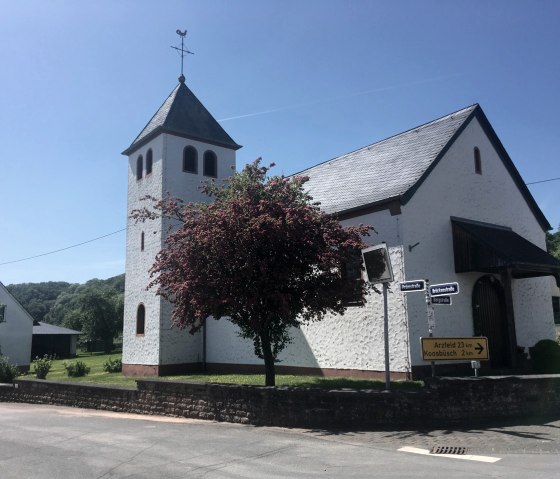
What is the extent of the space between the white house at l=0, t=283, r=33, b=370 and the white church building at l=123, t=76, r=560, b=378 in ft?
77.6

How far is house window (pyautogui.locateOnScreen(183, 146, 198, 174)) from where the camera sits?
83.3 feet

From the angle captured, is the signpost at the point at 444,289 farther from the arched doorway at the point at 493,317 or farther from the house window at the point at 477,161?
the house window at the point at 477,161

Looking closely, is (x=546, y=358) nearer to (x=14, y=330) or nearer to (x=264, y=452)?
(x=264, y=452)

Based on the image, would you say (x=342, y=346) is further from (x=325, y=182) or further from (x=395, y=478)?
(x=395, y=478)

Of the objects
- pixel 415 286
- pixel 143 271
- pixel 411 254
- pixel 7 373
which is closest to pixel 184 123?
pixel 143 271

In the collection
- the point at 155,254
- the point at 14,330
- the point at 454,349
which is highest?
the point at 155,254

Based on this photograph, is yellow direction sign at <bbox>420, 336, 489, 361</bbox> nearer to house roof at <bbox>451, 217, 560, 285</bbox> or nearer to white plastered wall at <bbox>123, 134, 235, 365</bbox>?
house roof at <bbox>451, 217, 560, 285</bbox>

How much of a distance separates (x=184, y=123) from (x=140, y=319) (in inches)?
387

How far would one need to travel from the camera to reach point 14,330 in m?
44.0

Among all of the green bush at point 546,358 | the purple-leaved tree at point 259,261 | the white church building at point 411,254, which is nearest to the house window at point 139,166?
the white church building at point 411,254

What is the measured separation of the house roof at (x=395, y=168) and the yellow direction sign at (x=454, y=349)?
18.6 ft

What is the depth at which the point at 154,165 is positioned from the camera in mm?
25078

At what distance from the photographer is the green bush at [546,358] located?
55.7 feet

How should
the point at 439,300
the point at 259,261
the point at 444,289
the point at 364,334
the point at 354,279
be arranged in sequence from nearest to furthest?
the point at 444,289, the point at 439,300, the point at 259,261, the point at 354,279, the point at 364,334
